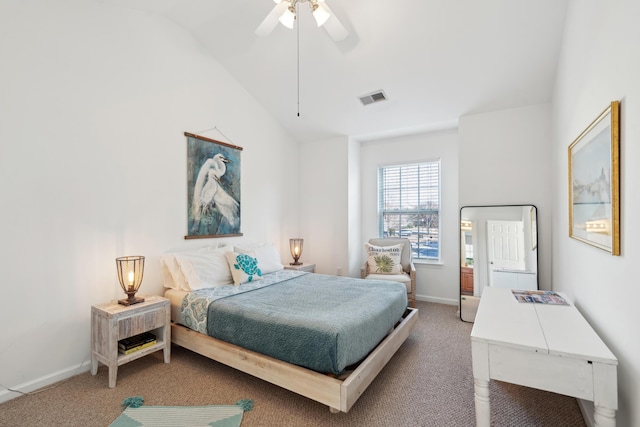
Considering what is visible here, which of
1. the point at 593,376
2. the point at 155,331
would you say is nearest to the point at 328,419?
the point at 593,376

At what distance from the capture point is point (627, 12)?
49.0 inches

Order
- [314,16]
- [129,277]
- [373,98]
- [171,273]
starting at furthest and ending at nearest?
[373,98], [171,273], [129,277], [314,16]

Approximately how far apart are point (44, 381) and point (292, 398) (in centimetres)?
191

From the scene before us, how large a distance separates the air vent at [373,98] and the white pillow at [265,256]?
2225mm

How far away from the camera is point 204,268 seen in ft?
9.86

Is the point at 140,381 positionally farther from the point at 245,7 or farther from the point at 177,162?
the point at 245,7

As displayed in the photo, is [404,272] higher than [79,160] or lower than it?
lower

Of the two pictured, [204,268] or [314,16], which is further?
[204,268]

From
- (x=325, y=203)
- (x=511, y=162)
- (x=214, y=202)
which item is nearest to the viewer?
(x=511, y=162)

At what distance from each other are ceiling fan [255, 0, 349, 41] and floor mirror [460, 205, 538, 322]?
2.57 metres

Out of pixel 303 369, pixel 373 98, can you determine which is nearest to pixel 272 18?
pixel 373 98

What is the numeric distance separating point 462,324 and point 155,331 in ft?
10.7

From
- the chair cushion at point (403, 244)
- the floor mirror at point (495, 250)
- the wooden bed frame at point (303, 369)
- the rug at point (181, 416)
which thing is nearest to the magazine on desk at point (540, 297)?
the wooden bed frame at point (303, 369)

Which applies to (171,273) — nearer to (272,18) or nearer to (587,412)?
(272,18)
